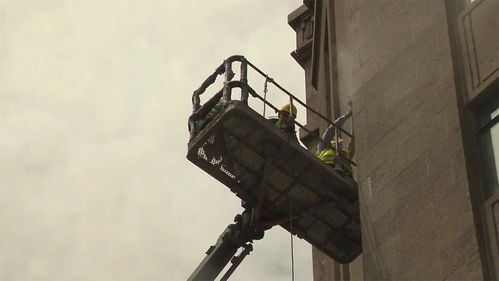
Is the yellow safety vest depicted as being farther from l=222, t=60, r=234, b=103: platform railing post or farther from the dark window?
the dark window

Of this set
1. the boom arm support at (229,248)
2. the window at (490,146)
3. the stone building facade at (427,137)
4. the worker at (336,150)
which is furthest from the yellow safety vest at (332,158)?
the window at (490,146)

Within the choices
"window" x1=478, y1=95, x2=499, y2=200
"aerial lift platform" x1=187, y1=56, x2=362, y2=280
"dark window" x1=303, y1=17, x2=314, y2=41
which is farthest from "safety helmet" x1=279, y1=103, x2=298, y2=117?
"dark window" x1=303, y1=17, x2=314, y2=41

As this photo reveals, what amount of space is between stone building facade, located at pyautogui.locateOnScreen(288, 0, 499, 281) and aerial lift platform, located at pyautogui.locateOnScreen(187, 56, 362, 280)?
734mm

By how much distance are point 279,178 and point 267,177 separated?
0.23 m

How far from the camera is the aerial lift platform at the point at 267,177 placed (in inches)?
763

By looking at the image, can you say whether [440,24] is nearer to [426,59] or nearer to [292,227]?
Answer: [426,59]

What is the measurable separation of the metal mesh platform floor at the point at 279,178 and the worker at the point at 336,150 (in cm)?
45

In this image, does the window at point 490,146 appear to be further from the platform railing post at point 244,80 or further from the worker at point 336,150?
the platform railing post at point 244,80

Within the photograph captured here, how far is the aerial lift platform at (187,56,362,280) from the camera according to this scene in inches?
763

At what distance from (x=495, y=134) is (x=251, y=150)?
4.63 metres

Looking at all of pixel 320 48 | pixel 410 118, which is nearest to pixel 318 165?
pixel 410 118

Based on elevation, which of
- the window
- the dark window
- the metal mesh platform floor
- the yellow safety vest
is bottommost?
the window

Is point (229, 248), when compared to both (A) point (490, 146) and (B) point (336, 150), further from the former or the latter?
(A) point (490, 146)

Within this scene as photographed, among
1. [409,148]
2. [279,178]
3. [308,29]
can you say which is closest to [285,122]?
[279,178]
